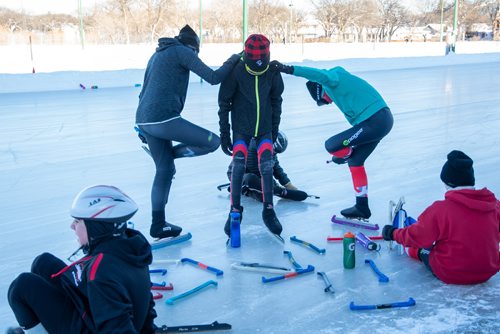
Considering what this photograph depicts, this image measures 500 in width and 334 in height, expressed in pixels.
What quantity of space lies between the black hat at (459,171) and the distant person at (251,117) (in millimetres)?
1549

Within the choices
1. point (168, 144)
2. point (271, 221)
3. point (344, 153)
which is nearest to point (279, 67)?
point (344, 153)

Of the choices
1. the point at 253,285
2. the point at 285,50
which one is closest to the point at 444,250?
the point at 253,285

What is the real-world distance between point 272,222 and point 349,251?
36.0 inches

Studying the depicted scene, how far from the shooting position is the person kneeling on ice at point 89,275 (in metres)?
2.32

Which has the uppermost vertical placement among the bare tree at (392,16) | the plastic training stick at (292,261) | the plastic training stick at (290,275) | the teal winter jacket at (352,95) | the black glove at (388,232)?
the bare tree at (392,16)

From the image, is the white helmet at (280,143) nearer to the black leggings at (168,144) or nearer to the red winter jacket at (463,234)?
the black leggings at (168,144)

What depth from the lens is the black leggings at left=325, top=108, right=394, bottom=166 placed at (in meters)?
4.98

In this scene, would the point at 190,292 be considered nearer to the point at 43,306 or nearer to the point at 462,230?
the point at 43,306

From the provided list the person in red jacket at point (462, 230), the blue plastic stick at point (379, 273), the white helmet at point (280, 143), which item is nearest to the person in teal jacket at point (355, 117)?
the blue plastic stick at point (379, 273)

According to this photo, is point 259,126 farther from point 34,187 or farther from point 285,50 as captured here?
point 285,50

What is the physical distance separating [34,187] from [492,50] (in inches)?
1349

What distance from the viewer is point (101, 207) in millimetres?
2365

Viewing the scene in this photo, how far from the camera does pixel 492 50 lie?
3534 cm

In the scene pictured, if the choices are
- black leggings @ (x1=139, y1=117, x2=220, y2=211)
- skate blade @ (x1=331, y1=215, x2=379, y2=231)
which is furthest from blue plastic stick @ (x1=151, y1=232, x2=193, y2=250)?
skate blade @ (x1=331, y1=215, x2=379, y2=231)
